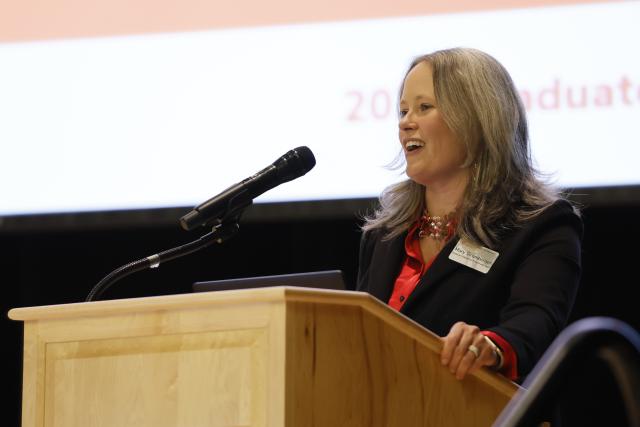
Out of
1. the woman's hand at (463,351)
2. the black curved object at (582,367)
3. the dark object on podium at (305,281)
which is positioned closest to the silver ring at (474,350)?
the woman's hand at (463,351)

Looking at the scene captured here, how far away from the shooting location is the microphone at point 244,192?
1905mm

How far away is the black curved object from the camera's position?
0.73 meters

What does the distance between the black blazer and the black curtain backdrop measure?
4.88 ft

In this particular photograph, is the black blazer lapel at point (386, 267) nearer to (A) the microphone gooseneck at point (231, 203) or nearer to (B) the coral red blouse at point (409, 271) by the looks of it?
(B) the coral red blouse at point (409, 271)

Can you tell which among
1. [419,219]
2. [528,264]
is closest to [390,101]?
[419,219]

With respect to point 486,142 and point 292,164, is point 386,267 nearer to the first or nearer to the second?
point 486,142

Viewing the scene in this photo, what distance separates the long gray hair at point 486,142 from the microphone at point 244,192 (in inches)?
20.0

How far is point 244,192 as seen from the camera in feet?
6.30

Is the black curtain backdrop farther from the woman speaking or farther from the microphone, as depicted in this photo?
the microphone

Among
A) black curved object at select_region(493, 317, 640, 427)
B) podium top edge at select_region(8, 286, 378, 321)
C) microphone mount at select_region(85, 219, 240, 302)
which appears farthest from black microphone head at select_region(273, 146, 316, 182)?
black curved object at select_region(493, 317, 640, 427)

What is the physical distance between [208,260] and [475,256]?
2.15 meters

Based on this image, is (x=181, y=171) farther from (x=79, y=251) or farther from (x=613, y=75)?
(x=613, y=75)

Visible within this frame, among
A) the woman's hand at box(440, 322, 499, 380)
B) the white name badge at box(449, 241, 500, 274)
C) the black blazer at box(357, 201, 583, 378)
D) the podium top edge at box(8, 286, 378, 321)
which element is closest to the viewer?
the podium top edge at box(8, 286, 378, 321)

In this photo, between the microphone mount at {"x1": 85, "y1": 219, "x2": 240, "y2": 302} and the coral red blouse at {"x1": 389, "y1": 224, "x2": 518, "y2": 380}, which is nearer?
the microphone mount at {"x1": 85, "y1": 219, "x2": 240, "y2": 302}
